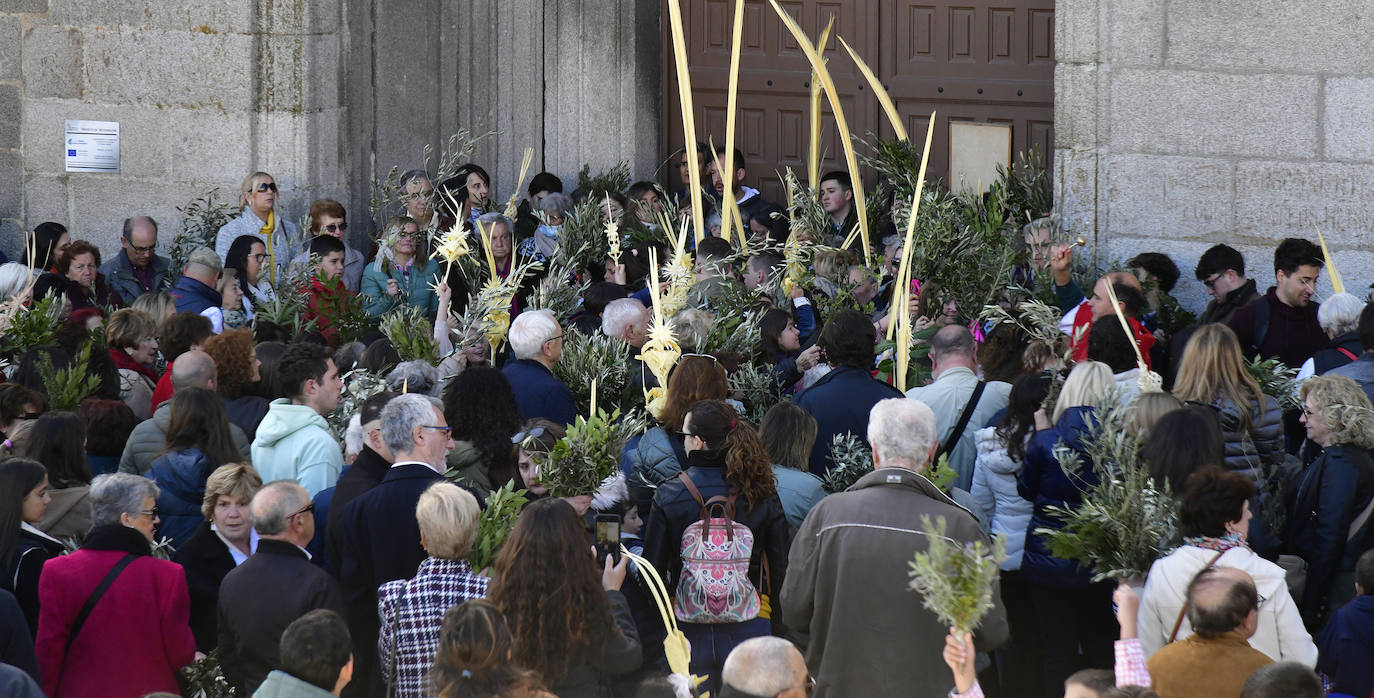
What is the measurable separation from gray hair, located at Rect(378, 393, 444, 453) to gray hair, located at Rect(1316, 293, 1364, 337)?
3.89m

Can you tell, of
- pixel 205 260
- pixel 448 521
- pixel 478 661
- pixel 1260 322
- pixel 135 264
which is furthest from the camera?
pixel 135 264

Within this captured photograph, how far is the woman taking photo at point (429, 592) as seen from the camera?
4.34m

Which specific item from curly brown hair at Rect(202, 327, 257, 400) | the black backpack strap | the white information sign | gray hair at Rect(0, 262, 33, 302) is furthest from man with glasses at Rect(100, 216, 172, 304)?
the black backpack strap

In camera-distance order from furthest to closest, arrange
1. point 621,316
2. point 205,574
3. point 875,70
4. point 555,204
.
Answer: point 875,70
point 555,204
point 621,316
point 205,574

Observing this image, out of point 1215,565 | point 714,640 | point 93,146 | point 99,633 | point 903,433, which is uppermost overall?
point 93,146

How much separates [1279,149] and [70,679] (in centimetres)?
664

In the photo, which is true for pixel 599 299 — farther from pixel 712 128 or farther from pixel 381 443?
pixel 712 128

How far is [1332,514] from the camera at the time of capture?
5246mm

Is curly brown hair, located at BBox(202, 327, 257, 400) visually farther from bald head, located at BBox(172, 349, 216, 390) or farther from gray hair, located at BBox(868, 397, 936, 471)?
gray hair, located at BBox(868, 397, 936, 471)

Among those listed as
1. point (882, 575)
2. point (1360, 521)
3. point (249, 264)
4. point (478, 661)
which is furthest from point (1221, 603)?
point (249, 264)

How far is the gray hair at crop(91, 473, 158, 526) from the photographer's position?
456 centimetres

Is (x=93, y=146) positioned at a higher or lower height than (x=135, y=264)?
higher

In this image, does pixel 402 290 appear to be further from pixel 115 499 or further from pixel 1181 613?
pixel 1181 613

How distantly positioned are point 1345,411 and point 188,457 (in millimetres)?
3785
